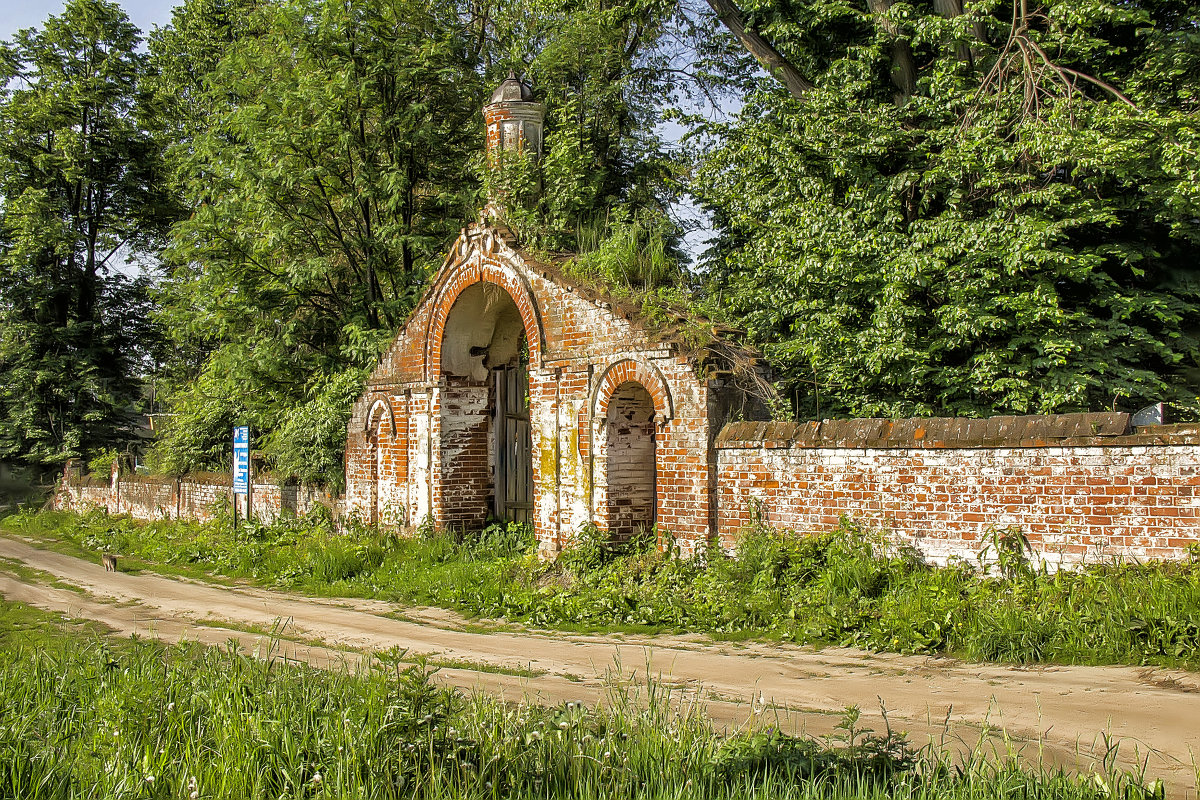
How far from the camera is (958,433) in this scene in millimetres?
7703

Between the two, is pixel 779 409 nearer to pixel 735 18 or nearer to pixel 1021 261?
pixel 1021 261

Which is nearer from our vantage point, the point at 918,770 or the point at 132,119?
the point at 918,770

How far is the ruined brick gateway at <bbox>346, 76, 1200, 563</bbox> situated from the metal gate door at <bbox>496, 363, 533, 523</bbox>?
25 millimetres

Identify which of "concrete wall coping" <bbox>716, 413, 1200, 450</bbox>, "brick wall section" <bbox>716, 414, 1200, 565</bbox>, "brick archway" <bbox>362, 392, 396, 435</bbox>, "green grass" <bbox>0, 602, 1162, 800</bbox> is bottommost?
"green grass" <bbox>0, 602, 1162, 800</bbox>

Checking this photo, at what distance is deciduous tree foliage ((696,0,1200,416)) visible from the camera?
8930 mm

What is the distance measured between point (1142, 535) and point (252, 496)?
15.1 metres

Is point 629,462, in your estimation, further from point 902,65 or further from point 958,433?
point 902,65

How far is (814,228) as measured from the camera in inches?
408

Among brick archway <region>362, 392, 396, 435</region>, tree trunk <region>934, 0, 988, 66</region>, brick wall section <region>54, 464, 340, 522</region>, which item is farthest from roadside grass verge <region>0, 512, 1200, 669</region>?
tree trunk <region>934, 0, 988, 66</region>

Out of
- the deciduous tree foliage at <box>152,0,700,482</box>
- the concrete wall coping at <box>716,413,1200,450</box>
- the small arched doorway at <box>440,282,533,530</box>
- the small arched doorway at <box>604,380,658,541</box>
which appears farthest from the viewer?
the deciduous tree foliage at <box>152,0,700,482</box>

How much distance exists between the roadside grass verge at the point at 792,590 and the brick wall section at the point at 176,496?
215 centimetres

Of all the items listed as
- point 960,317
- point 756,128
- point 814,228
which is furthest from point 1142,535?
point 756,128

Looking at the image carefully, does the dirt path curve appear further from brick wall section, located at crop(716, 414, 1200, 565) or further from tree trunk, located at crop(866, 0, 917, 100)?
tree trunk, located at crop(866, 0, 917, 100)

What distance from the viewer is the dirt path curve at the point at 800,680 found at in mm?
4840
